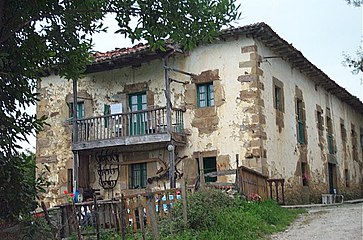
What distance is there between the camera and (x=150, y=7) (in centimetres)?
613

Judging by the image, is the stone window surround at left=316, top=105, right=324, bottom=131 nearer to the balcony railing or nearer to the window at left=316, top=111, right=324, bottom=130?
the window at left=316, top=111, right=324, bottom=130

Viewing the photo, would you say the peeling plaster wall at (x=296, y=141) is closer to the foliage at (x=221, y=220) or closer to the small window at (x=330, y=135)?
the small window at (x=330, y=135)

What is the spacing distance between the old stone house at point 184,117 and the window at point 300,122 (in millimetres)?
39

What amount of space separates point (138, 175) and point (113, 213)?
592 cm

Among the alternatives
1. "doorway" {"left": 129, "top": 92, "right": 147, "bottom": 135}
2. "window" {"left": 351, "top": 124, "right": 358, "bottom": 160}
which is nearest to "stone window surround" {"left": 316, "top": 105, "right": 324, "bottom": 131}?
"window" {"left": 351, "top": 124, "right": 358, "bottom": 160}

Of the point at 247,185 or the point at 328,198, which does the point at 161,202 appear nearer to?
the point at 247,185

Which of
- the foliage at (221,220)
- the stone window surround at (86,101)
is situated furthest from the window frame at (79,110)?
the foliage at (221,220)

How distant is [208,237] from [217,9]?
14.9 feet

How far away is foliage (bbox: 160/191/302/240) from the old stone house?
126 inches

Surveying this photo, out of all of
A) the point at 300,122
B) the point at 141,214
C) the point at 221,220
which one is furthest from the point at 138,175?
the point at 141,214

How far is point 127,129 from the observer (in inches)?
631

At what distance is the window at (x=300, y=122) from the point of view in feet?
60.7

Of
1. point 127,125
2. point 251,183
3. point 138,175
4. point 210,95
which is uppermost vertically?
point 210,95

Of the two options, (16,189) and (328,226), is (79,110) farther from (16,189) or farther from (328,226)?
(16,189)
